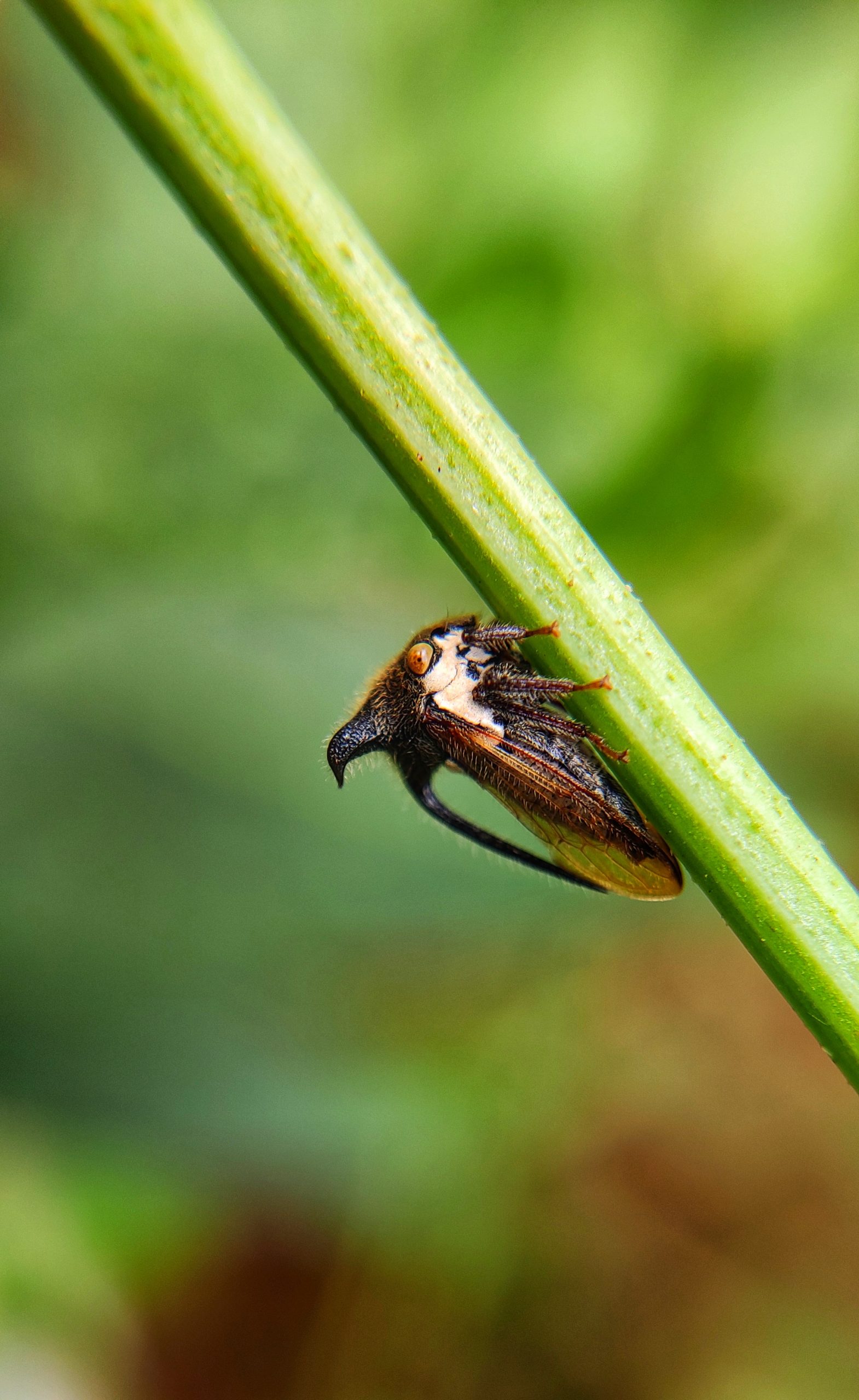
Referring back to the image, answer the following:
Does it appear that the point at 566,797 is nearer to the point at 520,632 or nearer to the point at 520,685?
the point at 520,685

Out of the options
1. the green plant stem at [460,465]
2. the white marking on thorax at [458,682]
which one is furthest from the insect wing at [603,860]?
the green plant stem at [460,465]

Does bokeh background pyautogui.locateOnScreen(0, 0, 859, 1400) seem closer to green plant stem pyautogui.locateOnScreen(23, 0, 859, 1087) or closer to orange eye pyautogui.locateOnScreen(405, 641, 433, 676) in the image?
orange eye pyautogui.locateOnScreen(405, 641, 433, 676)

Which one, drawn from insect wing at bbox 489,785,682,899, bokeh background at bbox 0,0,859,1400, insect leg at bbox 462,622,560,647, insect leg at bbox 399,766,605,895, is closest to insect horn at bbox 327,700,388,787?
insect leg at bbox 399,766,605,895

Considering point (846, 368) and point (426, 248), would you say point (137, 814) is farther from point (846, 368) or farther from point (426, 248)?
point (846, 368)

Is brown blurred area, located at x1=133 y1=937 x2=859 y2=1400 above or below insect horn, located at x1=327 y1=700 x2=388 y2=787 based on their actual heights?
below

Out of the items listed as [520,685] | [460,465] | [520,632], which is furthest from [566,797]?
[460,465]

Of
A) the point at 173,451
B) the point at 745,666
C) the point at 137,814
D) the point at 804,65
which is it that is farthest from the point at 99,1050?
the point at 804,65

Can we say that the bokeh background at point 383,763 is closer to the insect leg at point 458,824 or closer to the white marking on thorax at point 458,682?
the insect leg at point 458,824
